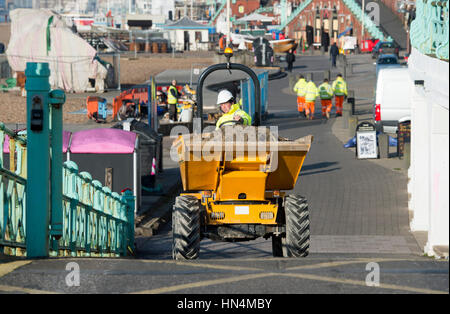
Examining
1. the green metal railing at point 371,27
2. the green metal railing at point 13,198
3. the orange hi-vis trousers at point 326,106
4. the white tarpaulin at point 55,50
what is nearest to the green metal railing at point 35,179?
the green metal railing at point 13,198

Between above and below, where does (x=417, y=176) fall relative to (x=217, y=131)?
below

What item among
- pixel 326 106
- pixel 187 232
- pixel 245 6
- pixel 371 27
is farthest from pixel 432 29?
pixel 245 6

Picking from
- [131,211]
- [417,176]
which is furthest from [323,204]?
[131,211]

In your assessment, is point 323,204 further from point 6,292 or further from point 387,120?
point 6,292

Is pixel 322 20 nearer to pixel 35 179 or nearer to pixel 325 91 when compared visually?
pixel 325 91

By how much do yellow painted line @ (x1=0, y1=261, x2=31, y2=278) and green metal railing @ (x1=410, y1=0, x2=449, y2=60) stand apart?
5.48 metres

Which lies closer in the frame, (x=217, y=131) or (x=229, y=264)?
(x=229, y=264)

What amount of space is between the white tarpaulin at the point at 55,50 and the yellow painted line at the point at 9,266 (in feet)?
118

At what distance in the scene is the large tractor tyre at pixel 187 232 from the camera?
10.5 meters

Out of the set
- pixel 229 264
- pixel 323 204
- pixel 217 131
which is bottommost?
pixel 323 204

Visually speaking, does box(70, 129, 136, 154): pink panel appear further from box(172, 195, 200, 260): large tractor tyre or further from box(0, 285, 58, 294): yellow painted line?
box(0, 285, 58, 294): yellow painted line

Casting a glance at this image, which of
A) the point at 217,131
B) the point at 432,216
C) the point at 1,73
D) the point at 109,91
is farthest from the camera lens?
the point at 1,73
